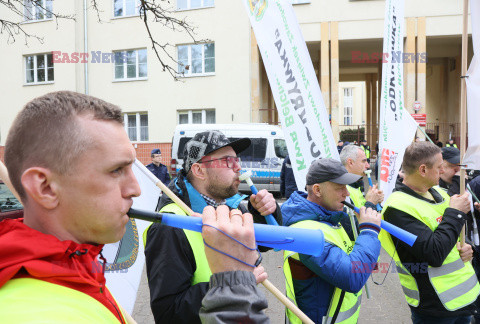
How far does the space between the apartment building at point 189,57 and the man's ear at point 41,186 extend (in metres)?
17.4

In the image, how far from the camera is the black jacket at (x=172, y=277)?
1873 mm

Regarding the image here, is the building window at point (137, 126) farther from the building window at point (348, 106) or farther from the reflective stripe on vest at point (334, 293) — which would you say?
the building window at point (348, 106)

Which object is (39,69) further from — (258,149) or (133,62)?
(258,149)

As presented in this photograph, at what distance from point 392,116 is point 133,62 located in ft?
56.1

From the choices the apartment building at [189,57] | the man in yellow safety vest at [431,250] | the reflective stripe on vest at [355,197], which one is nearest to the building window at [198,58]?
the apartment building at [189,57]

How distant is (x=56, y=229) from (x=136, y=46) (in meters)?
20.1

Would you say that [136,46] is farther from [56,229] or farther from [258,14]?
[56,229]

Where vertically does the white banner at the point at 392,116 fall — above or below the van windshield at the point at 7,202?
above

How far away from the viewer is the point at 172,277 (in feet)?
6.28

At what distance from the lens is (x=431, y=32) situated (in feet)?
60.4

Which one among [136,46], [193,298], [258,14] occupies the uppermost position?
[136,46]

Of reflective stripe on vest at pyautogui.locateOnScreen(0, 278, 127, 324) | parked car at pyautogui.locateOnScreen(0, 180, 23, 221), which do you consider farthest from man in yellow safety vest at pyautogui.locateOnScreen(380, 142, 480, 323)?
parked car at pyautogui.locateOnScreen(0, 180, 23, 221)

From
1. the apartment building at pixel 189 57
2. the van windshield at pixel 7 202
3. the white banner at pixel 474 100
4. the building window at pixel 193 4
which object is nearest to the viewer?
the white banner at pixel 474 100

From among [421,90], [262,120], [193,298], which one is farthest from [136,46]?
[193,298]
